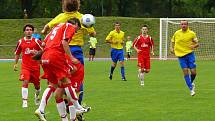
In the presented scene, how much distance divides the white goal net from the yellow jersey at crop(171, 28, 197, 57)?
95.1ft

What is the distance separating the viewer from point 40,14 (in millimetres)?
79312

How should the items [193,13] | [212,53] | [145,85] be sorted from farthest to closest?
[193,13] < [212,53] < [145,85]

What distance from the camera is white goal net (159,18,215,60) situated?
46156 millimetres

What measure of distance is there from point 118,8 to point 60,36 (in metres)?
77.0

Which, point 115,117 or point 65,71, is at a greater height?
point 65,71

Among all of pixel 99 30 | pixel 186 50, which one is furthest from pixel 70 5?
pixel 99 30

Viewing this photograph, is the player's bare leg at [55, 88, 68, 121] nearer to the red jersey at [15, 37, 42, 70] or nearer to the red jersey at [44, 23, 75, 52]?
the red jersey at [44, 23, 75, 52]

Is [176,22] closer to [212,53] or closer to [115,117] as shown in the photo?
[212,53]

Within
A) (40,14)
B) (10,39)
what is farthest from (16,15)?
(10,39)

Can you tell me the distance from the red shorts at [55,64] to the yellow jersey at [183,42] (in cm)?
742

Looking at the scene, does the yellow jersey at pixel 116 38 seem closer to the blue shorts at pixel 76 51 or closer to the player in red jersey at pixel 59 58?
the blue shorts at pixel 76 51

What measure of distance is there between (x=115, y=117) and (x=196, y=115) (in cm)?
164

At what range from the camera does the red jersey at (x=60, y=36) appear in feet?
31.4

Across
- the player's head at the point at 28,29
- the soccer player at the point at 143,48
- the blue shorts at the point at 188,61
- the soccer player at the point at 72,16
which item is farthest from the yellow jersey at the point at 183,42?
the soccer player at the point at 72,16
